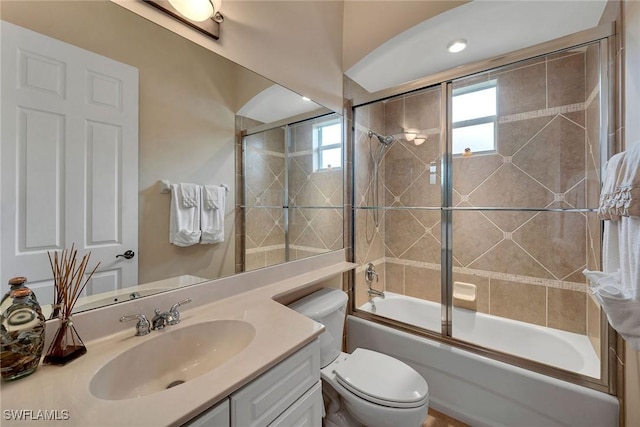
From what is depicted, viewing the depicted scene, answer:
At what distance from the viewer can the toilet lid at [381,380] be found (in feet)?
4.02

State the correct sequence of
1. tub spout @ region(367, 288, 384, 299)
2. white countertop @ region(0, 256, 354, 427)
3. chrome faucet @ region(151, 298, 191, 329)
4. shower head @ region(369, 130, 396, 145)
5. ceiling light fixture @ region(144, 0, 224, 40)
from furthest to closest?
shower head @ region(369, 130, 396, 145), tub spout @ region(367, 288, 384, 299), ceiling light fixture @ region(144, 0, 224, 40), chrome faucet @ region(151, 298, 191, 329), white countertop @ region(0, 256, 354, 427)

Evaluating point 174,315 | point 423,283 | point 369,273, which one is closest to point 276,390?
point 174,315

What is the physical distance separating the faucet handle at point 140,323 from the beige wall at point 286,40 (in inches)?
43.5

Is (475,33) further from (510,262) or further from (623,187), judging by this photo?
(510,262)

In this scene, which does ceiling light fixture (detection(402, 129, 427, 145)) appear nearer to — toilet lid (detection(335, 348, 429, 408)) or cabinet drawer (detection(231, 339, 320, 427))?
toilet lid (detection(335, 348, 429, 408))

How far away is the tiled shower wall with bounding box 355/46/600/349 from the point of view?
1.83m

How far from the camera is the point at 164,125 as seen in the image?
1.04 meters

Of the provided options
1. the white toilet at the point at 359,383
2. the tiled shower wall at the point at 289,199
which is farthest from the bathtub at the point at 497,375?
the tiled shower wall at the point at 289,199

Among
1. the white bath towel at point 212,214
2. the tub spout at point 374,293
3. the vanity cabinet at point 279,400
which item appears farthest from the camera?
the tub spout at point 374,293

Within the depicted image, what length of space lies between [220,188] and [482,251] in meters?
2.23

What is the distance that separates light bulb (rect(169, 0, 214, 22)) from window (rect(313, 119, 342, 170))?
0.92m

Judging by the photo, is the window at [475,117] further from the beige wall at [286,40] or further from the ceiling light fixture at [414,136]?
the beige wall at [286,40]

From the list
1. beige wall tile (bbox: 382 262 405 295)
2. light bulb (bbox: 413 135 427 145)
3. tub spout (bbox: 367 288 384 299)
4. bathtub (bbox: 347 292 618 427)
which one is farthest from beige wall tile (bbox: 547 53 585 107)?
tub spout (bbox: 367 288 384 299)

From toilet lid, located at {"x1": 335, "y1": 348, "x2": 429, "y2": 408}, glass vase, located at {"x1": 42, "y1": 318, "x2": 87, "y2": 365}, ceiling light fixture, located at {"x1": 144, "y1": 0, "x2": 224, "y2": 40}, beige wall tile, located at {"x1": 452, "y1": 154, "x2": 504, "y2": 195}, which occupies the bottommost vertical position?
toilet lid, located at {"x1": 335, "y1": 348, "x2": 429, "y2": 408}
